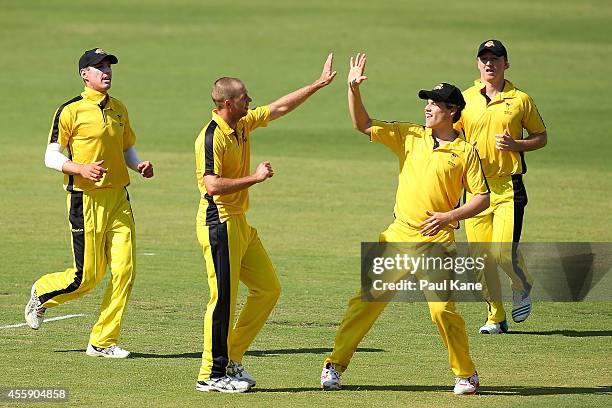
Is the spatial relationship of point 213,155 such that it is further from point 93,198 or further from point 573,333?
point 573,333

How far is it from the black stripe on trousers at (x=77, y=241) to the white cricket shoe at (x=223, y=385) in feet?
7.22

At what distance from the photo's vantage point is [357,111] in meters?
10.7

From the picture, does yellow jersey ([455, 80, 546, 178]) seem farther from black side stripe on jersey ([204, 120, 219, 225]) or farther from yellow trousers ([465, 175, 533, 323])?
black side stripe on jersey ([204, 120, 219, 225])

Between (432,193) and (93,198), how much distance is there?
331 cm

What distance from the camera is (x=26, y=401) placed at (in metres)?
10.0

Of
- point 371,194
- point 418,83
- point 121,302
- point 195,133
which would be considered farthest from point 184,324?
point 418,83

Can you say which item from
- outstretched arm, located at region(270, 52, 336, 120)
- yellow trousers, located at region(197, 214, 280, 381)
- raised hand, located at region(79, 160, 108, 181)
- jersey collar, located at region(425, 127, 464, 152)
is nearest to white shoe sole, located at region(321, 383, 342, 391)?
yellow trousers, located at region(197, 214, 280, 381)

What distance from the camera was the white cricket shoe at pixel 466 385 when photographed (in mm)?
10484

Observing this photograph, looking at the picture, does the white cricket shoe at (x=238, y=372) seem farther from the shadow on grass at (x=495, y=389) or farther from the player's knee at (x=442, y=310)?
the player's knee at (x=442, y=310)

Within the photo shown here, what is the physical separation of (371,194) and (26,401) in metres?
13.1

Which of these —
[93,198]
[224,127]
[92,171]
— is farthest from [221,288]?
[93,198]

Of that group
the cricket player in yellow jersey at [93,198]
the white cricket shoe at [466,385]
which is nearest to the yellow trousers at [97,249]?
the cricket player in yellow jersey at [93,198]

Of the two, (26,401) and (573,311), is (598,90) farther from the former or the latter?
(26,401)

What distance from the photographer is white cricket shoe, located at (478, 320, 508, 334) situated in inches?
522
